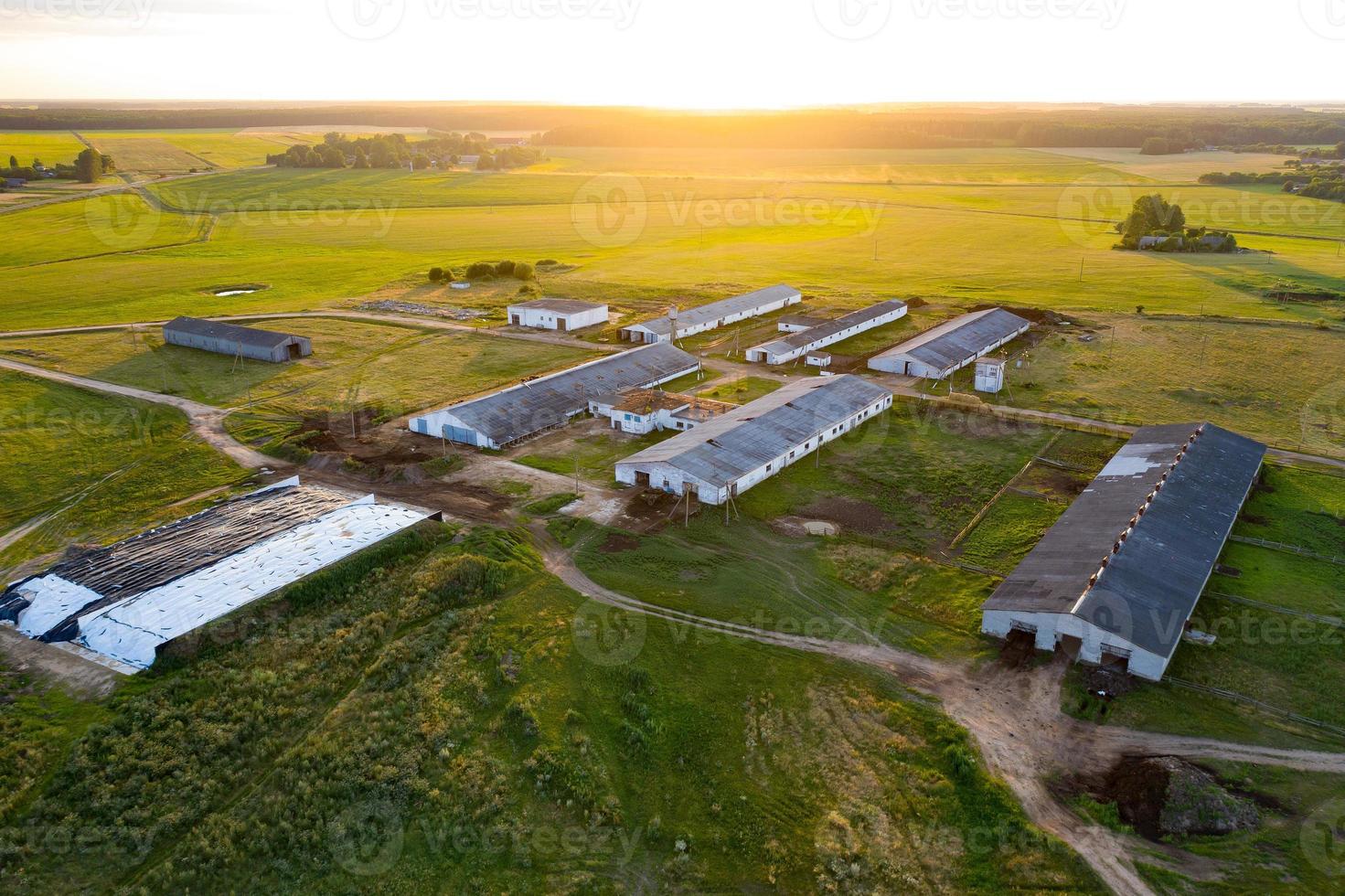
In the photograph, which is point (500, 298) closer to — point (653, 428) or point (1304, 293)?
point (653, 428)

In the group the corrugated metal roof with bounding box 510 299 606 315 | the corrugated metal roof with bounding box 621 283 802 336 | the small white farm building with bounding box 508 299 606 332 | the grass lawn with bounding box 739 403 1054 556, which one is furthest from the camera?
the corrugated metal roof with bounding box 510 299 606 315

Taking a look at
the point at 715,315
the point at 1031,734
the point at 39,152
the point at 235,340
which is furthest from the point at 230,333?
the point at 39,152

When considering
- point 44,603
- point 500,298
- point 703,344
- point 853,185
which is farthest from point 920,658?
point 853,185

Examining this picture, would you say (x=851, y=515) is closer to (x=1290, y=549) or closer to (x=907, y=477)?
(x=907, y=477)

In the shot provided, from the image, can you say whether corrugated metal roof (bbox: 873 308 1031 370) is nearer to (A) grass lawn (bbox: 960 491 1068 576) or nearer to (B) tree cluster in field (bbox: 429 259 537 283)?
(A) grass lawn (bbox: 960 491 1068 576)

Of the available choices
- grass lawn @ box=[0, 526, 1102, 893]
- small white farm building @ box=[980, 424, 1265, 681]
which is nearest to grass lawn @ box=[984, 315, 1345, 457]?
small white farm building @ box=[980, 424, 1265, 681]
